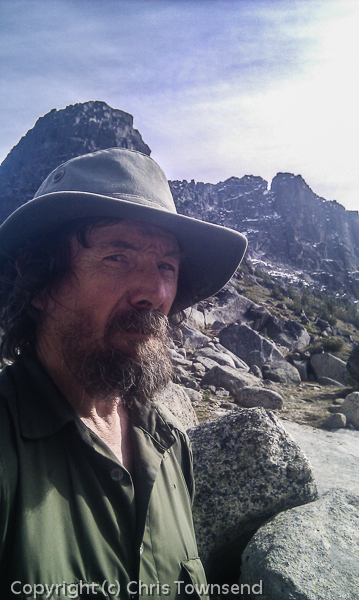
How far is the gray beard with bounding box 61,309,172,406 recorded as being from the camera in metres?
1.74

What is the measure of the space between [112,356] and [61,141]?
351 feet

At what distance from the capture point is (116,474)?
4.94 feet

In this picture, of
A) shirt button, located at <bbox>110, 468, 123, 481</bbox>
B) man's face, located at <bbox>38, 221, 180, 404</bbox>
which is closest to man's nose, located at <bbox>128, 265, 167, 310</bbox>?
man's face, located at <bbox>38, 221, 180, 404</bbox>

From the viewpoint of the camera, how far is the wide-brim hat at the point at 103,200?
5.73 ft

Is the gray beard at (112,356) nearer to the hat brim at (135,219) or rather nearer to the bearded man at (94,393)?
the bearded man at (94,393)

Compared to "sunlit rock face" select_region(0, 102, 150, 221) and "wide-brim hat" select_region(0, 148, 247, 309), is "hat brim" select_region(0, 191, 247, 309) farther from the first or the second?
"sunlit rock face" select_region(0, 102, 150, 221)

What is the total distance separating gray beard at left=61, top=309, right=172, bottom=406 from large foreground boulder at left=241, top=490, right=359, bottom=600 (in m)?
1.70

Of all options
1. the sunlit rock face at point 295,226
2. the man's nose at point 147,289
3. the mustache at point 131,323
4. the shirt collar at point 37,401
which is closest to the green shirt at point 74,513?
the shirt collar at point 37,401

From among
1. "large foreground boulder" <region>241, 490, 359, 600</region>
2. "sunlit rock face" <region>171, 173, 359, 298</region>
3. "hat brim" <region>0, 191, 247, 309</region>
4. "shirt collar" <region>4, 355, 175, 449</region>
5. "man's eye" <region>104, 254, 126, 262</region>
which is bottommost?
"large foreground boulder" <region>241, 490, 359, 600</region>

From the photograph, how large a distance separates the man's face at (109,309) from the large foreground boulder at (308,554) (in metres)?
1.66

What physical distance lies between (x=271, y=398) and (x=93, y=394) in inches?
276

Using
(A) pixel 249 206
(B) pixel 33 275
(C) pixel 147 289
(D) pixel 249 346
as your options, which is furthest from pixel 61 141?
(A) pixel 249 206

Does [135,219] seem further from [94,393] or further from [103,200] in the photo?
[94,393]

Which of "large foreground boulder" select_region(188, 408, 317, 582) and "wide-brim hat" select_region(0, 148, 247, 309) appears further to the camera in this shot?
"large foreground boulder" select_region(188, 408, 317, 582)
